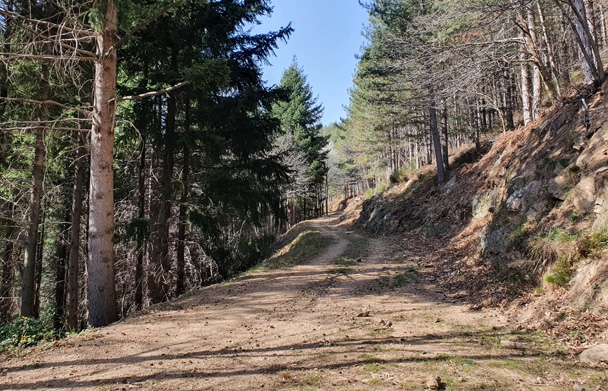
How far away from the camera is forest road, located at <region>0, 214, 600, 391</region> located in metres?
3.42

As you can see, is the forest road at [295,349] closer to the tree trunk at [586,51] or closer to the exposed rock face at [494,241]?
the exposed rock face at [494,241]

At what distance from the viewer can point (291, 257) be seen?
1327 centimetres

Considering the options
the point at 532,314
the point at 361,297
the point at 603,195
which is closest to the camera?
the point at 532,314

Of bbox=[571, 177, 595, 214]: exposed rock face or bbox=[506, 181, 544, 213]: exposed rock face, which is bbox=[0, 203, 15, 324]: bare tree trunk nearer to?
bbox=[506, 181, 544, 213]: exposed rock face

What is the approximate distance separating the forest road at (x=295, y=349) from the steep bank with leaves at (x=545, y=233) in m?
0.70

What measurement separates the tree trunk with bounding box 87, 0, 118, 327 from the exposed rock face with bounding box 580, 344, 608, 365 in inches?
281

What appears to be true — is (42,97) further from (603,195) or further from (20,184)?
(603,195)

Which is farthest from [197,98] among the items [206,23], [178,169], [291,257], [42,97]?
[291,257]

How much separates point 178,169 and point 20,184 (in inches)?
188

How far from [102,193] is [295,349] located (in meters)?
4.48

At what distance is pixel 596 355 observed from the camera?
3.49 m

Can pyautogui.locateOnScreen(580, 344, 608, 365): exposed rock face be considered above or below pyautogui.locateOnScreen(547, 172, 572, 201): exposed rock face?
below

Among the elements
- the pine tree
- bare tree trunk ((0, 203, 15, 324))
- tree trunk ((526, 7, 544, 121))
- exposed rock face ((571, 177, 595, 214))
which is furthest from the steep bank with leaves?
the pine tree

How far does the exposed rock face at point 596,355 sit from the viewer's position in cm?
342
